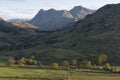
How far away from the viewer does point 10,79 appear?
138000 mm

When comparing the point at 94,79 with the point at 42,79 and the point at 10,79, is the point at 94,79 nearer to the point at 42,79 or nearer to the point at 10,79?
the point at 42,79

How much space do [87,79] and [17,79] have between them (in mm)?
32213

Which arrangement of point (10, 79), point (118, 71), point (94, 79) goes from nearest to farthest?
point (10, 79) → point (94, 79) → point (118, 71)

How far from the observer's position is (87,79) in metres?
145

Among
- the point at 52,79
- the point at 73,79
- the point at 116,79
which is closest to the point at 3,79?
the point at 52,79

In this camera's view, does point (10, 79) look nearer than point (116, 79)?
Yes

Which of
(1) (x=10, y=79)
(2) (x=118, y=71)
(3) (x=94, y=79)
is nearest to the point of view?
(1) (x=10, y=79)

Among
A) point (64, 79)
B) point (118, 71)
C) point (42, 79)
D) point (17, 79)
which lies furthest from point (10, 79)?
point (118, 71)

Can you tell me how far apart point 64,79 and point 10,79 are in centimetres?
2388

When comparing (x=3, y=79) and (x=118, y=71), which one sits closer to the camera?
(x=3, y=79)

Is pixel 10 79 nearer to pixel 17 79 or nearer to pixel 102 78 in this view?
pixel 17 79

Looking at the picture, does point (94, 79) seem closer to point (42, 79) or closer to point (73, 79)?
point (73, 79)

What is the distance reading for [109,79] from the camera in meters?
152

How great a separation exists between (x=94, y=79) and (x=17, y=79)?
36158 millimetres
